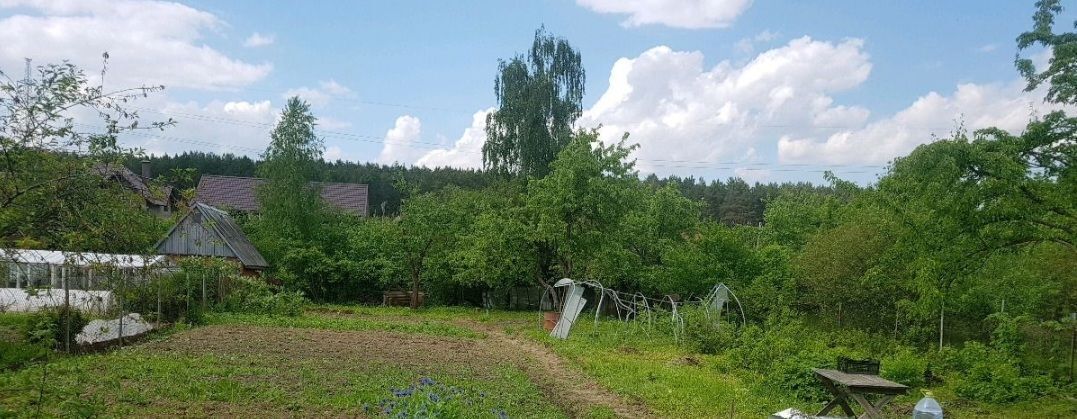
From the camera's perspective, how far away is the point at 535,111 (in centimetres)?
3297

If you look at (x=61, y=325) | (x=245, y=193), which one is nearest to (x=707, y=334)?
(x=61, y=325)

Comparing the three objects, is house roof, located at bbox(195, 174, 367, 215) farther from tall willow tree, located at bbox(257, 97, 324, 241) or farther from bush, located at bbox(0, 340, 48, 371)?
bush, located at bbox(0, 340, 48, 371)

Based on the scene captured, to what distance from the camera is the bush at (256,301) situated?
23.4 m

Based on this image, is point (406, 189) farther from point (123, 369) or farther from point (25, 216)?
point (25, 216)

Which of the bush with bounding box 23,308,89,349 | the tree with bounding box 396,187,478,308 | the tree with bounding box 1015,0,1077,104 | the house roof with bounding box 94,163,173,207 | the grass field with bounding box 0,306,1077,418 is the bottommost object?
the grass field with bounding box 0,306,1077,418

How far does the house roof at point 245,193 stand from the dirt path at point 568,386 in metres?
33.3

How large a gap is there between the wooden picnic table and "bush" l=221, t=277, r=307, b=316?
1873 centimetres

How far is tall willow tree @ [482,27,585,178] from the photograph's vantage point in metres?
33.2

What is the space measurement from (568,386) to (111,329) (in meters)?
9.12

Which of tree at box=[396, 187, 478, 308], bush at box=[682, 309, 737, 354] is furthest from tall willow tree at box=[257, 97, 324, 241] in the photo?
bush at box=[682, 309, 737, 354]

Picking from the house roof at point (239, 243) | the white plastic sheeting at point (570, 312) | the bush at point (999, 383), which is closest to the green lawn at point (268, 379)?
the white plastic sheeting at point (570, 312)

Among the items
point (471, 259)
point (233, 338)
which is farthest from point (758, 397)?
point (471, 259)

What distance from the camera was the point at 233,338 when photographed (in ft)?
51.4

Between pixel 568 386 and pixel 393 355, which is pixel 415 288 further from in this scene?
pixel 568 386
